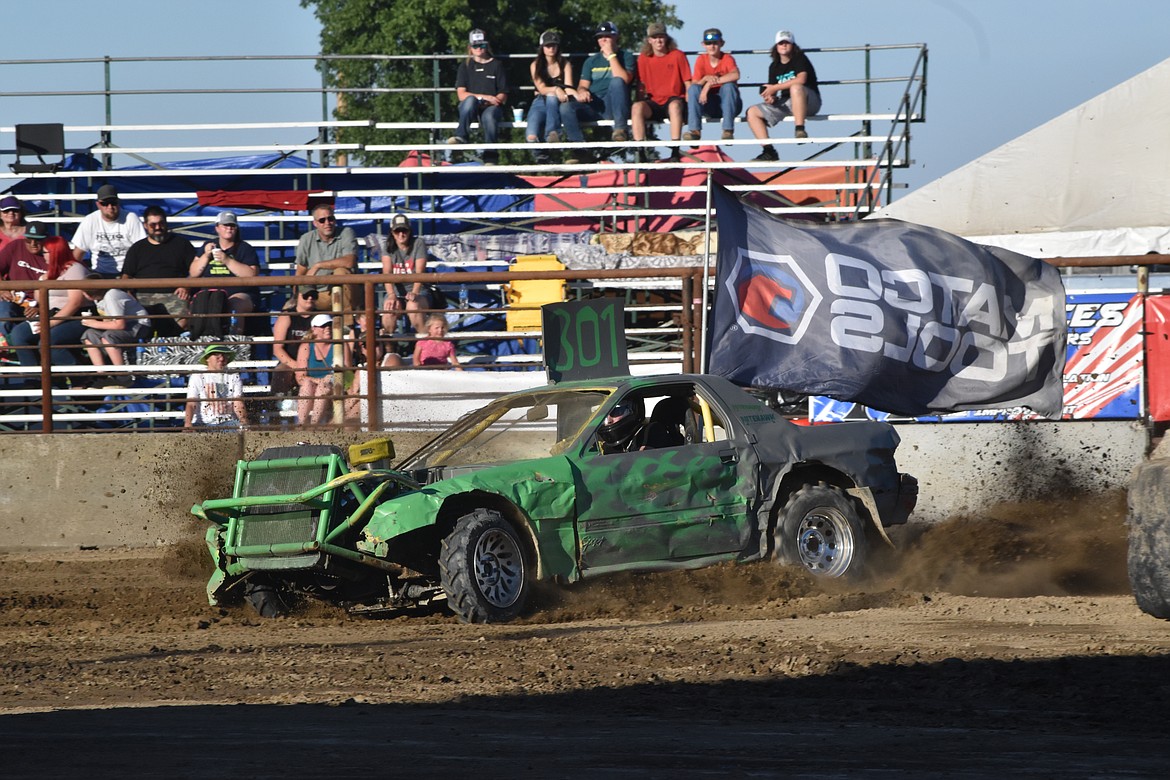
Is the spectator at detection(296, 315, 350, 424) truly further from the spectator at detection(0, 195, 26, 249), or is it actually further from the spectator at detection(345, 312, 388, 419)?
the spectator at detection(0, 195, 26, 249)

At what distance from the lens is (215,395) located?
1298 cm

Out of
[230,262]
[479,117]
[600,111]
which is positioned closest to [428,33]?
[479,117]

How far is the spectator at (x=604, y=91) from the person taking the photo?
1809 centimetres

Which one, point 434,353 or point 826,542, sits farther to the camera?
point 434,353

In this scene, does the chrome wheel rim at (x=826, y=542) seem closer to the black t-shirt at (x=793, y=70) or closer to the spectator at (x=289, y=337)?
the spectator at (x=289, y=337)

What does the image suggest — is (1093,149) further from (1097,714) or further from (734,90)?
(1097,714)

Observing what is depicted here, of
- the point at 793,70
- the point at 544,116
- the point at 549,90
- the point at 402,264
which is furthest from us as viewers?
the point at 544,116

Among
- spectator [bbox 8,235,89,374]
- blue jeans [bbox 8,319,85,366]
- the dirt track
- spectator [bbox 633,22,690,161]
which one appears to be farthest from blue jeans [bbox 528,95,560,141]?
the dirt track

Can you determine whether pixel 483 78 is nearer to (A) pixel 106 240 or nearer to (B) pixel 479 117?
(B) pixel 479 117

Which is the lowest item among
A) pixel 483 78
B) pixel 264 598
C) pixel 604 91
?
pixel 264 598

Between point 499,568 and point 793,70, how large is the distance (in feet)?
37.9

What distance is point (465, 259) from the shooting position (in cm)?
1709

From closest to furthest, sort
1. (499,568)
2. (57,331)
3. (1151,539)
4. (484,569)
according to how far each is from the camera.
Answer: (1151,539)
(484,569)
(499,568)
(57,331)

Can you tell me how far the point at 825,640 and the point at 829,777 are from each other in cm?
285
